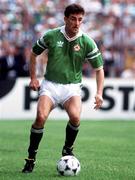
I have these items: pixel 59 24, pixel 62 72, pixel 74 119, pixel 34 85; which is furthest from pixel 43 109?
pixel 59 24

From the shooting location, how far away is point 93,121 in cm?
2088

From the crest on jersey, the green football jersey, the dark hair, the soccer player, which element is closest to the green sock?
the soccer player

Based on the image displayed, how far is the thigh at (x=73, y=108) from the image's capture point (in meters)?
9.08

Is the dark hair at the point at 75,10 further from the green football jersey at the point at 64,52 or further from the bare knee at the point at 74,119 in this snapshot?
the bare knee at the point at 74,119

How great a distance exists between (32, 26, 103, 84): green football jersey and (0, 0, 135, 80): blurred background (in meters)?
12.6

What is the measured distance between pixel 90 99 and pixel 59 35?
12.3m

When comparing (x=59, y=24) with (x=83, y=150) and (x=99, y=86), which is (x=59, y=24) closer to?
(x=83, y=150)

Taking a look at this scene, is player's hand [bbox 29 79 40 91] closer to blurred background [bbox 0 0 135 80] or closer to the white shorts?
the white shorts

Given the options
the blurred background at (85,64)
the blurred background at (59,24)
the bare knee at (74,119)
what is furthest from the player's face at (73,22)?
the blurred background at (59,24)

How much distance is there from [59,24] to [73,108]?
14.1 m

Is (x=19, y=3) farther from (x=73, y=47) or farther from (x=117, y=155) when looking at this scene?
(x=73, y=47)

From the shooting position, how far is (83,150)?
493 inches

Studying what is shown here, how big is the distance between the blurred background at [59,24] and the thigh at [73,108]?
1265cm

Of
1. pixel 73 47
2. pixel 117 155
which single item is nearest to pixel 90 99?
pixel 117 155
